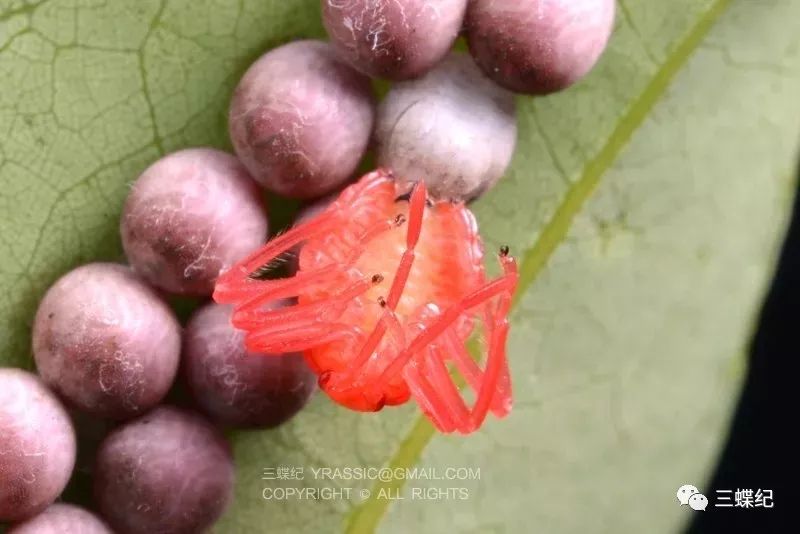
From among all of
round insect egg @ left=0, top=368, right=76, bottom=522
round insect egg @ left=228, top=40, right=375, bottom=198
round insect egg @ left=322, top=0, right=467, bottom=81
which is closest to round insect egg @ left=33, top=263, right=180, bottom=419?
round insect egg @ left=0, top=368, right=76, bottom=522

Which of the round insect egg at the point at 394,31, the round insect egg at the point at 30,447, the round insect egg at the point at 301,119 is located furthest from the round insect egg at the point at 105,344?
the round insect egg at the point at 394,31

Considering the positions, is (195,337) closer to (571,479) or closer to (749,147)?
(571,479)

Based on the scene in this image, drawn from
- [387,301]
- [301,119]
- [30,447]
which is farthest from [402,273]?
[30,447]

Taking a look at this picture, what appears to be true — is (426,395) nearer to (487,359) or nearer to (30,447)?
(487,359)

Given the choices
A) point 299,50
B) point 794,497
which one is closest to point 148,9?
point 299,50

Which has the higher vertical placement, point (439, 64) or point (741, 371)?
point (439, 64)

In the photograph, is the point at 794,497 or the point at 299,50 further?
the point at 794,497

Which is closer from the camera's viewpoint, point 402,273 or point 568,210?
point 402,273
